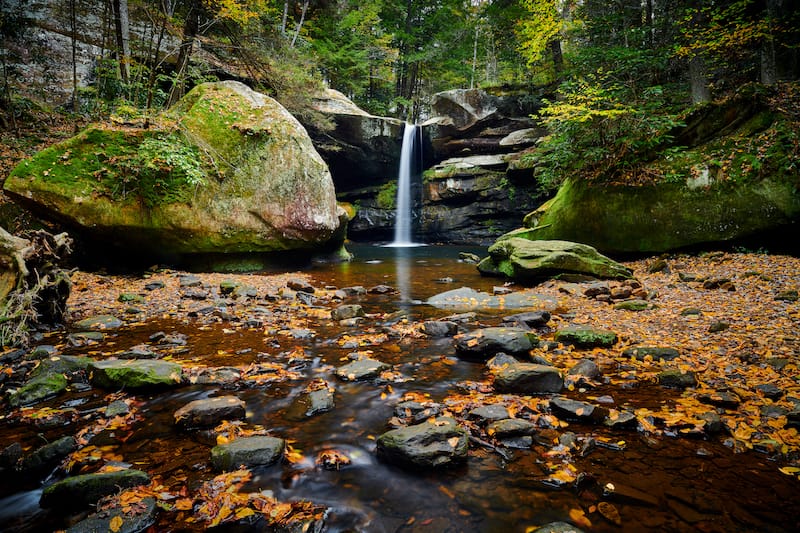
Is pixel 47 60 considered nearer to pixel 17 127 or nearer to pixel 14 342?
pixel 17 127

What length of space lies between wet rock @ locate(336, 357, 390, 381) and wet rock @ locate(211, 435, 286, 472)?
3.98 feet

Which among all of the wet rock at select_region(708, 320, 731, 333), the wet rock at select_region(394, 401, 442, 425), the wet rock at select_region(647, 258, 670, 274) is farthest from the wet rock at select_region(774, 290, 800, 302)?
the wet rock at select_region(394, 401, 442, 425)

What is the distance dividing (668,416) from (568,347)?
1.56 m

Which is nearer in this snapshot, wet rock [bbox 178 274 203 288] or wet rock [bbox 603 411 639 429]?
wet rock [bbox 603 411 639 429]

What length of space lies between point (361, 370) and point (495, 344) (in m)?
1.56

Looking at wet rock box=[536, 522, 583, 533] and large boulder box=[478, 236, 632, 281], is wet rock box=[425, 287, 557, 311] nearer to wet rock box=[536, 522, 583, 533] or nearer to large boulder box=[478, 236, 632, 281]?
large boulder box=[478, 236, 632, 281]

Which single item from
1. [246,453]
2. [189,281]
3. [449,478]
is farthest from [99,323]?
[449,478]

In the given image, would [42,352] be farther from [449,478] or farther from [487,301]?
[487,301]

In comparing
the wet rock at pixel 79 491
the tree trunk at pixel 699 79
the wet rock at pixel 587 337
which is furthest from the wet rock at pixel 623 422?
the tree trunk at pixel 699 79

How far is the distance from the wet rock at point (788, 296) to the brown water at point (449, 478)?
342cm

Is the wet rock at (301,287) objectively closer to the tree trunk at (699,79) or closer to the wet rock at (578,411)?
the wet rock at (578,411)

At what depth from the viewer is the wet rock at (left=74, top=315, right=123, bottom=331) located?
4.75 meters

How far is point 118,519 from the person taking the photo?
171 centimetres

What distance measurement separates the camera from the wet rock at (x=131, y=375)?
3.18 m
